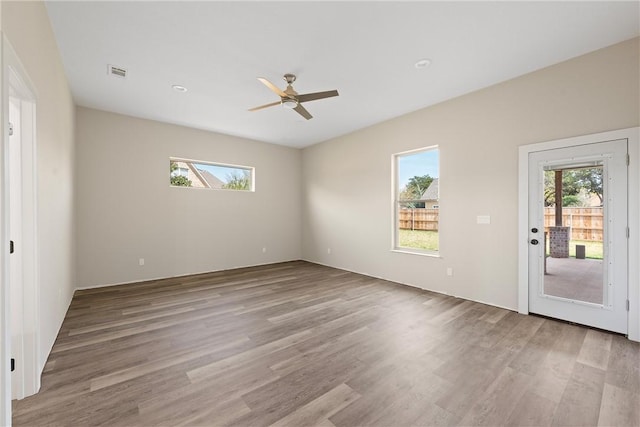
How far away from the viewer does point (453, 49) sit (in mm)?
2760

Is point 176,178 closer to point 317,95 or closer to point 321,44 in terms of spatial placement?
point 317,95

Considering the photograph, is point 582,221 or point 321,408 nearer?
point 321,408

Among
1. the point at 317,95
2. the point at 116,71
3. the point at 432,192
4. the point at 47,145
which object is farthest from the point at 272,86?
the point at 432,192

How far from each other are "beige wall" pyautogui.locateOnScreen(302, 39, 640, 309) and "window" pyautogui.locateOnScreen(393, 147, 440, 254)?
0.17 meters

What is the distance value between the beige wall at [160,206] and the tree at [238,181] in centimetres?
17

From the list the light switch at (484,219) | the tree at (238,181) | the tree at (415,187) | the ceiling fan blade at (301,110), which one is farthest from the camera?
the tree at (238,181)

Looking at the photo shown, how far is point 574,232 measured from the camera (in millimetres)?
3031

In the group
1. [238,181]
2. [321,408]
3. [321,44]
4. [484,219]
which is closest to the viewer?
[321,408]

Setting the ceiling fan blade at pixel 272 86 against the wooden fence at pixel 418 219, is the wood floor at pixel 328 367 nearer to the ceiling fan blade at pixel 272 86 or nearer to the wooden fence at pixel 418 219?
the wooden fence at pixel 418 219

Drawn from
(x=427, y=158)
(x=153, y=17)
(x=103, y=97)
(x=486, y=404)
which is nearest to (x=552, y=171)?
(x=427, y=158)

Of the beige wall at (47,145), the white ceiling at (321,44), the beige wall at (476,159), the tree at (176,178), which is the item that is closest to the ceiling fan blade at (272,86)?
the white ceiling at (321,44)

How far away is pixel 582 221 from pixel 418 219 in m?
2.06

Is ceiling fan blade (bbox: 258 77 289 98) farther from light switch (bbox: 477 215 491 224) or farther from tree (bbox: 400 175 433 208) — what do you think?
light switch (bbox: 477 215 491 224)

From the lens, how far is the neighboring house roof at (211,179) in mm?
5672
